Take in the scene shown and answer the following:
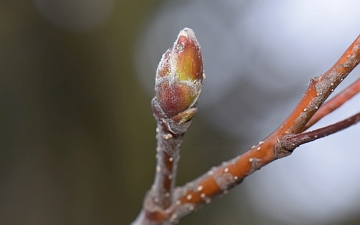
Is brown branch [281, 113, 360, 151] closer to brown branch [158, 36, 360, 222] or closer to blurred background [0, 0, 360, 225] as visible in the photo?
brown branch [158, 36, 360, 222]

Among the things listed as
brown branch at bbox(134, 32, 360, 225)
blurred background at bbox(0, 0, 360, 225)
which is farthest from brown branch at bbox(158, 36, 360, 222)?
blurred background at bbox(0, 0, 360, 225)

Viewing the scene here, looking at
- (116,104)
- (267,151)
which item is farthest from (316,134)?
(116,104)

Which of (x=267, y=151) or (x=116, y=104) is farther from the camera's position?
(x=116, y=104)

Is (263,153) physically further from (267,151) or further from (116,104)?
(116,104)

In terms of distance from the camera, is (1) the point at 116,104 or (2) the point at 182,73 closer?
(2) the point at 182,73

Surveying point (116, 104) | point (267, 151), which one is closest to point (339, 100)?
point (267, 151)

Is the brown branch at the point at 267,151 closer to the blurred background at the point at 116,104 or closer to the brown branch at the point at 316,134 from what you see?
the brown branch at the point at 316,134

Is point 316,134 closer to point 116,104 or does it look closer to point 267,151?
point 267,151
